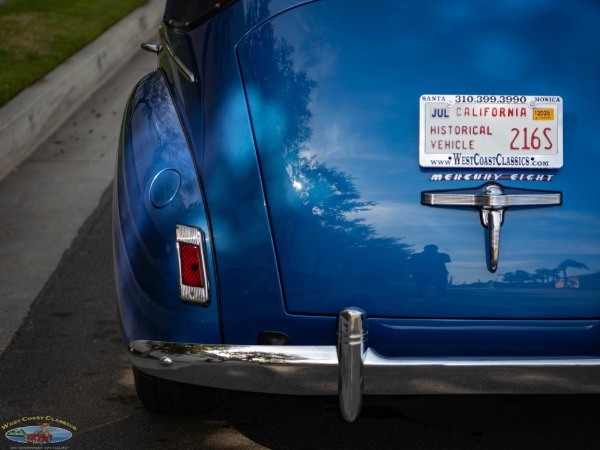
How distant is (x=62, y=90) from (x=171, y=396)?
18.5ft

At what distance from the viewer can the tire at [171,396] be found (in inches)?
150

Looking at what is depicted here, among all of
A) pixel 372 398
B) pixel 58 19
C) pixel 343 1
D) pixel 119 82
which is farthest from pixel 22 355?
pixel 58 19

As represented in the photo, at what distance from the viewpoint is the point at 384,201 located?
3.18 m

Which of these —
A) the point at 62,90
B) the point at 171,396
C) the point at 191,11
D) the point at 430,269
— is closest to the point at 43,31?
the point at 62,90

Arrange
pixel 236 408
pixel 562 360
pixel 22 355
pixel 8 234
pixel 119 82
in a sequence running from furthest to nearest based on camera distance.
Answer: pixel 119 82
pixel 8 234
pixel 22 355
pixel 236 408
pixel 562 360

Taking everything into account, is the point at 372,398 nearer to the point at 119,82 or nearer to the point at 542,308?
the point at 542,308

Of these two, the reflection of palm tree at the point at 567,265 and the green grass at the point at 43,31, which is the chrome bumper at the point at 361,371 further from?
the green grass at the point at 43,31

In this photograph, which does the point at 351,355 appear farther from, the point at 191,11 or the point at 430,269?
the point at 191,11

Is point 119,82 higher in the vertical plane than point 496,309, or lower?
higher

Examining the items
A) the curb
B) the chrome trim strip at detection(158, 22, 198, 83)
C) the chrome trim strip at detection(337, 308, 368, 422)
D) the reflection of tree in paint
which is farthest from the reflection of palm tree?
the curb

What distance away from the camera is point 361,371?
3049 mm

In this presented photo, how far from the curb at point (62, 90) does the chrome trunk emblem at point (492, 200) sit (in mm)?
4831

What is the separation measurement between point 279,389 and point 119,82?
748 centimetres

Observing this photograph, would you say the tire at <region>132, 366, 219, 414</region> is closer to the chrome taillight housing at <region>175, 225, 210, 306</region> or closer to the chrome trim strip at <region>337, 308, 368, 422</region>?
the chrome taillight housing at <region>175, 225, 210, 306</region>
